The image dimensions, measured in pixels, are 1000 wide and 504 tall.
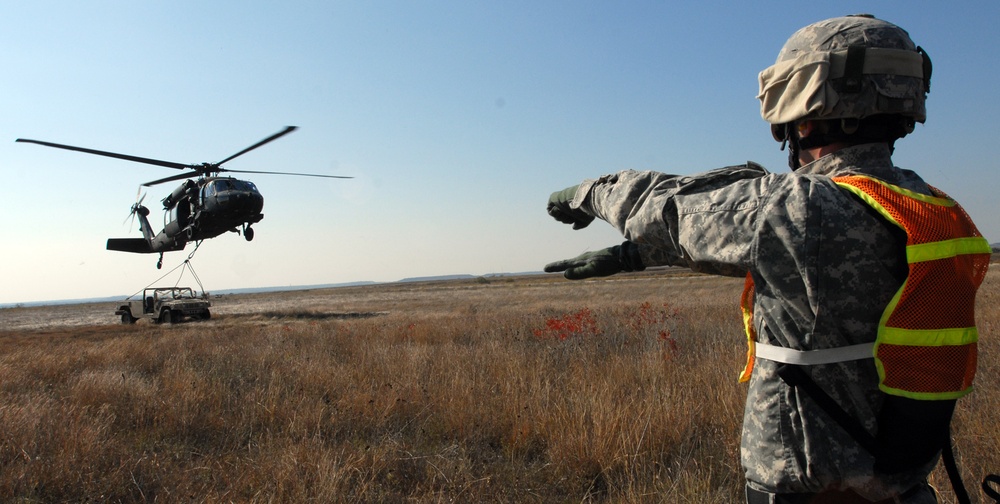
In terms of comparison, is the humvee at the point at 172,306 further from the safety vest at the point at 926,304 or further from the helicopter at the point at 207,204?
the safety vest at the point at 926,304

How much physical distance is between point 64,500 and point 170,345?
758cm

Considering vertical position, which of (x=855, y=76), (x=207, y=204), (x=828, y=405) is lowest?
(x=828, y=405)

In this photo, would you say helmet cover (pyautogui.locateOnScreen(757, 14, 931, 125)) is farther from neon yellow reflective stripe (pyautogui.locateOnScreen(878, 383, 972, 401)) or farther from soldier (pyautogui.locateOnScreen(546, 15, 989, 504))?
neon yellow reflective stripe (pyautogui.locateOnScreen(878, 383, 972, 401))

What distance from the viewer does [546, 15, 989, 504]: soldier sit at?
54.5 inches

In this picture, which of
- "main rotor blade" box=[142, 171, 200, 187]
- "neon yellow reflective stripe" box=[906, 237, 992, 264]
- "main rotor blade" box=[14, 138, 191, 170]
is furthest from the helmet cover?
"main rotor blade" box=[142, 171, 200, 187]

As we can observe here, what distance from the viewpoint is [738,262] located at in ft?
4.74

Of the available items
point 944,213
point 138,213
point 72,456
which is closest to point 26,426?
point 72,456

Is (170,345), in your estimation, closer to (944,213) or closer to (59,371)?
(59,371)

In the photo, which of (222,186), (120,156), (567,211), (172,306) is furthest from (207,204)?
(567,211)

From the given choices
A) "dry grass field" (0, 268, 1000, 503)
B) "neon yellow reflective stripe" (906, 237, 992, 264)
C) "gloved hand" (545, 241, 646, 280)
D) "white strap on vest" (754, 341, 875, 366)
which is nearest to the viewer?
"neon yellow reflective stripe" (906, 237, 992, 264)

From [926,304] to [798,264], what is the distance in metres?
0.28

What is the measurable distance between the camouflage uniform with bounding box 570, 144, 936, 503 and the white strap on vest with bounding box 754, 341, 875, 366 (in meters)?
0.02

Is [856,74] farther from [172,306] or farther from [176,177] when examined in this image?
[172,306]

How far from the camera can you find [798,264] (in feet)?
4.66
